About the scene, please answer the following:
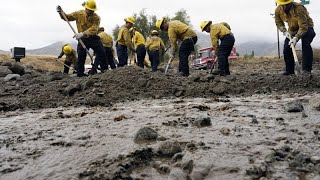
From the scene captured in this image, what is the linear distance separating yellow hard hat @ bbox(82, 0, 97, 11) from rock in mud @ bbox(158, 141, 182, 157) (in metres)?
6.14

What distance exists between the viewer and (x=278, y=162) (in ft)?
7.76

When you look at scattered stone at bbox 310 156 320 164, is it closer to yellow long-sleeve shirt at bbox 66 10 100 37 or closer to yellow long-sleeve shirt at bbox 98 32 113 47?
yellow long-sleeve shirt at bbox 66 10 100 37

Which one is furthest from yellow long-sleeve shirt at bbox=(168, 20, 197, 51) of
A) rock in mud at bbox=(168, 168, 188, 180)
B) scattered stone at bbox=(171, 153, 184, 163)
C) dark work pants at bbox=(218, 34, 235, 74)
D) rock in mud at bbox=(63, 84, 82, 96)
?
rock in mud at bbox=(168, 168, 188, 180)

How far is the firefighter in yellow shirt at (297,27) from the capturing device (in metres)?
7.07

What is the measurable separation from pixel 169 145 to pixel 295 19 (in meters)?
5.51

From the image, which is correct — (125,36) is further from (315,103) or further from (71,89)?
(315,103)

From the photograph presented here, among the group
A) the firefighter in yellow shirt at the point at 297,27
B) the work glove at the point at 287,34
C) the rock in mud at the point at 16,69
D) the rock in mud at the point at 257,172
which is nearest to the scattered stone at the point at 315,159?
the rock in mud at the point at 257,172

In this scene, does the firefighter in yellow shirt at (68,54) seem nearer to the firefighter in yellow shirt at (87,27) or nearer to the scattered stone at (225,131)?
the firefighter in yellow shirt at (87,27)

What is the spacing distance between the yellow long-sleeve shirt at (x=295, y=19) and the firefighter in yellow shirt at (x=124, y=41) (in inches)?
164

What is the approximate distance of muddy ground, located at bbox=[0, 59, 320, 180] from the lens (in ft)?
7.59

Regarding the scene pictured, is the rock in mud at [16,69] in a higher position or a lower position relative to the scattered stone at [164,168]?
higher

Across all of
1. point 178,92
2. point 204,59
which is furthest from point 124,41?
point 204,59

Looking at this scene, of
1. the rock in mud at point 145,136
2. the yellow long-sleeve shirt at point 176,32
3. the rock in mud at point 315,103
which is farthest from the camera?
the yellow long-sleeve shirt at point 176,32

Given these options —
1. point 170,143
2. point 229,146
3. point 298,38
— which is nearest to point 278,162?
point 229,146
